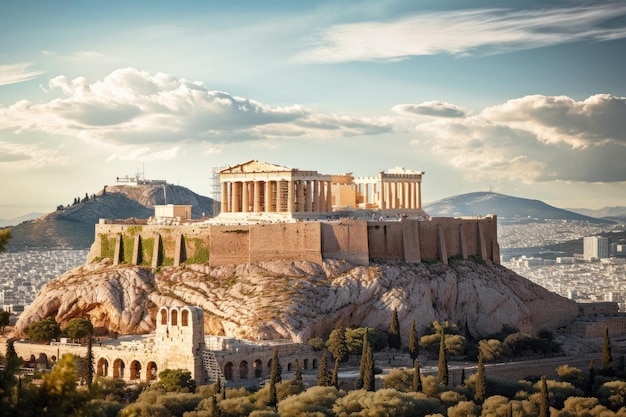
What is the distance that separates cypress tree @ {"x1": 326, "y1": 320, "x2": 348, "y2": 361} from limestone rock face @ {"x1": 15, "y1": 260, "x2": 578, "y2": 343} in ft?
7.00

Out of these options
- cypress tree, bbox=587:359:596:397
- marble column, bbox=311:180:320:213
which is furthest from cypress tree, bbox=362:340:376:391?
marble column, bbox=311:180:320:213

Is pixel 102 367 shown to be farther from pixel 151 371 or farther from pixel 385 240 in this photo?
pixel 385 240

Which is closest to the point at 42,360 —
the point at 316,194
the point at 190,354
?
the point at 190,354

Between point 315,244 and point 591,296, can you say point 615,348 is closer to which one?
point 315,244

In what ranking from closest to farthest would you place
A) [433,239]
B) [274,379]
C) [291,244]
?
1. [274,379]
2. [291,244]
3. [433,239]

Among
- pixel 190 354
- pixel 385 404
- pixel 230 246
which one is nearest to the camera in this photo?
pixel 385 404

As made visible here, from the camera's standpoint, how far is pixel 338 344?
258 ft

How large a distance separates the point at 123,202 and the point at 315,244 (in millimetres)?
95042

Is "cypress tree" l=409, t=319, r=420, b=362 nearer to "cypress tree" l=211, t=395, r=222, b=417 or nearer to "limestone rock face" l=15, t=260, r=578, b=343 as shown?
"limestone rock face" l=15, t=260, r=578, b=343

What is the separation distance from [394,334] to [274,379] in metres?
16.9

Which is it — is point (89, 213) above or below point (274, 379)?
above

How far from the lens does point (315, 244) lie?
90.7 meters

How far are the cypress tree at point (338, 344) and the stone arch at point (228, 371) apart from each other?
7.33 meters

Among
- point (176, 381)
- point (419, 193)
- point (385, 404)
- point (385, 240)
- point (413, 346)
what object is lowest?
point (385, 404)
